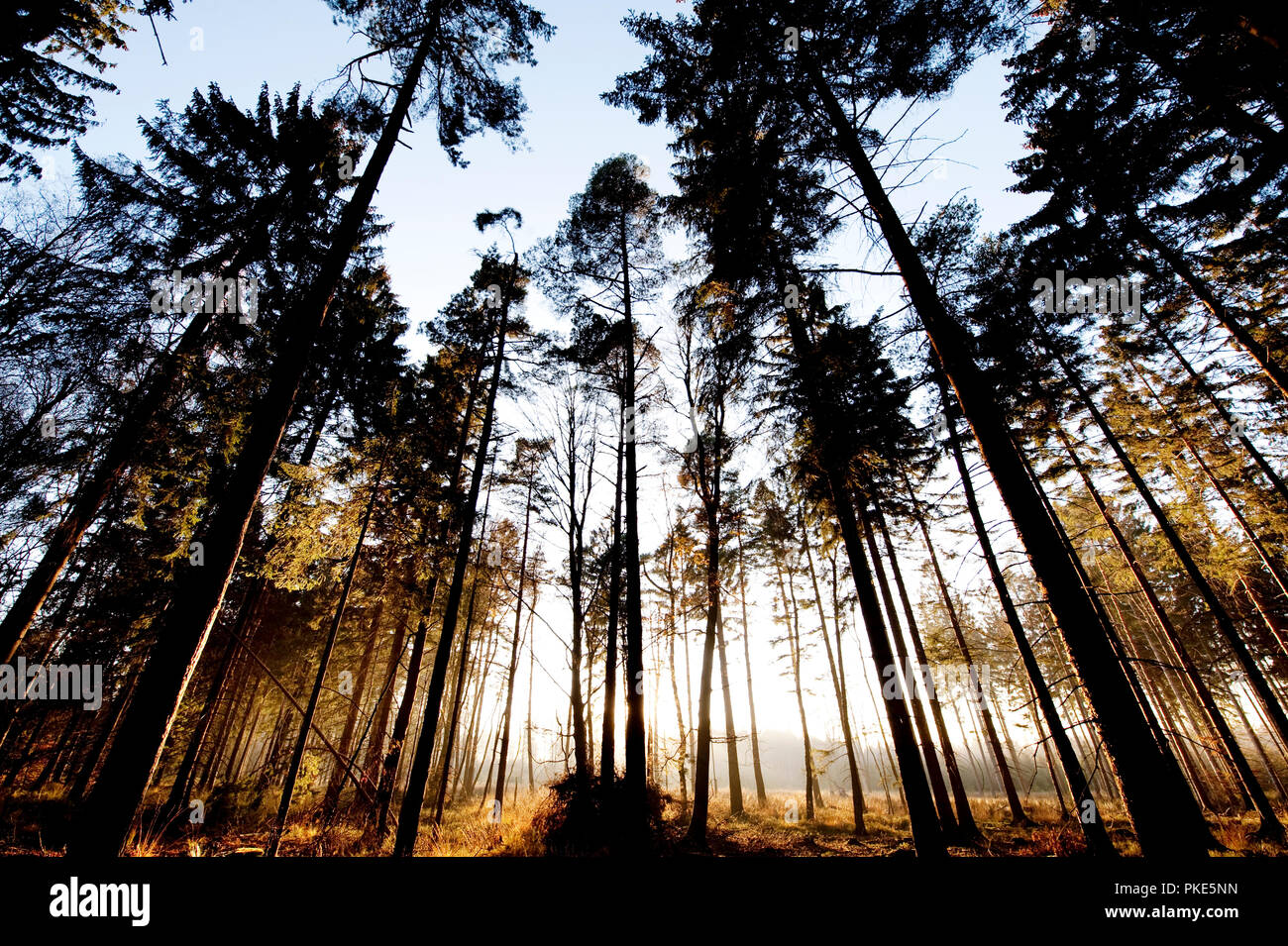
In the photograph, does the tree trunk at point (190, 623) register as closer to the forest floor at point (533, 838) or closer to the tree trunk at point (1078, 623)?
the forest floor at point (533, 838)

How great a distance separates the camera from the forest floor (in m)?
8.32

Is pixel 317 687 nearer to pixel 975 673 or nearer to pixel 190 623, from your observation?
pixel 190 623

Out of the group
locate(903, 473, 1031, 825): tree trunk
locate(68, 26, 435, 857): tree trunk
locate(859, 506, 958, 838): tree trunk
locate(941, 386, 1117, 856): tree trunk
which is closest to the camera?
locate(68, 26, 435, 857): tree trunk

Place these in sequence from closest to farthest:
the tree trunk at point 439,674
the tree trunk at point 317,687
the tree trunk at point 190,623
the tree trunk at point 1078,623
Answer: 1. the tree trunk at point 1078,623
2. the tree trunk at point 190,623
3. the tree trunk at point 439,674
4. the tree trunk at point 317,687

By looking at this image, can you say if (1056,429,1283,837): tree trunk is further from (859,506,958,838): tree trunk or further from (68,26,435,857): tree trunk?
(68,26,435,857): tree trunk

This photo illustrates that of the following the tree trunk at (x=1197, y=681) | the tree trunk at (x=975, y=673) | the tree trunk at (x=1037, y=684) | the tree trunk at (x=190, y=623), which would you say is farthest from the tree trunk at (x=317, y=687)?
the tree trunk at (x=1197, y=681)

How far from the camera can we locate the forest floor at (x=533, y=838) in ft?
27.3

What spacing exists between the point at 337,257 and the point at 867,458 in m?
8.43

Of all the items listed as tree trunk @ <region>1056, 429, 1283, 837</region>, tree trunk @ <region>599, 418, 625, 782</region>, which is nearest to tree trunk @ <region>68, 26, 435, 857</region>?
tree trunk @ <region>599, 418, 625, 782</region>

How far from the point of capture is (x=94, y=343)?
8750 mm

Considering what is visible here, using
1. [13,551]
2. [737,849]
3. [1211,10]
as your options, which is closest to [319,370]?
[13,551]

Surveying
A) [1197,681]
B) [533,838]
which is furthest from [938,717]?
[533,838]

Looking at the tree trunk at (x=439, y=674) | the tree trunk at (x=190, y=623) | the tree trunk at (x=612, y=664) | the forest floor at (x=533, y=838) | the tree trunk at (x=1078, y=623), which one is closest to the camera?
the tree trunk at (x=1078, y=623)
